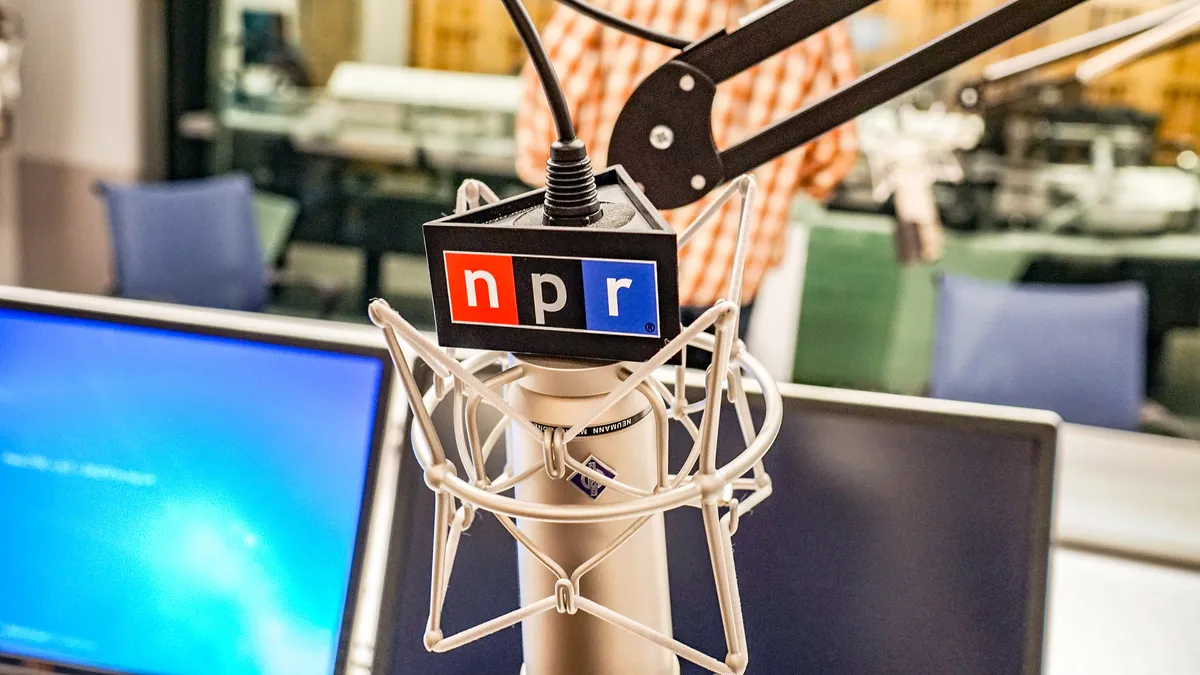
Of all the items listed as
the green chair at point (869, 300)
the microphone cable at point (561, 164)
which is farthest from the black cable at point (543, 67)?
the green chair at point (869, 300)

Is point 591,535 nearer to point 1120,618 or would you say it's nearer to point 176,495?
point 176,495

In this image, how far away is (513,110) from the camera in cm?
410

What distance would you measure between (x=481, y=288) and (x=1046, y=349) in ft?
6.22

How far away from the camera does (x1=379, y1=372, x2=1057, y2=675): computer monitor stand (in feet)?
2.43

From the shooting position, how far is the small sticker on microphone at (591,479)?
0.49 metres

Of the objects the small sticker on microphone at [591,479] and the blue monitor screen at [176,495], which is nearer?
the small sticker on microphone at [591,479]

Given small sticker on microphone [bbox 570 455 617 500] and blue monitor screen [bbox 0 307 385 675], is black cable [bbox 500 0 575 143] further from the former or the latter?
blue monitor screen [bbox 0 307 385 675]

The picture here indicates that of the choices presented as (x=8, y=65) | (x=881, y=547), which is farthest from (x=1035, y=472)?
(x=8, y=65)

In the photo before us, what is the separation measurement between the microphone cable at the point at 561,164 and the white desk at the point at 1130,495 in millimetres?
657

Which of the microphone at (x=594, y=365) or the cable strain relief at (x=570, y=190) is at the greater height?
the cable strain relief at (x=570, y=190)

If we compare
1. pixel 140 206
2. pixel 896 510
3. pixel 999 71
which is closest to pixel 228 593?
pixel 896 510

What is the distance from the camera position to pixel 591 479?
1.61ft

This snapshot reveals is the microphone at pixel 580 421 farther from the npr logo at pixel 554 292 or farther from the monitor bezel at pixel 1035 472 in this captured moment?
the monitor bezel at pixel 1035 472

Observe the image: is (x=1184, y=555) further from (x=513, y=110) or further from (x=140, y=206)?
(x=513, y=110)
